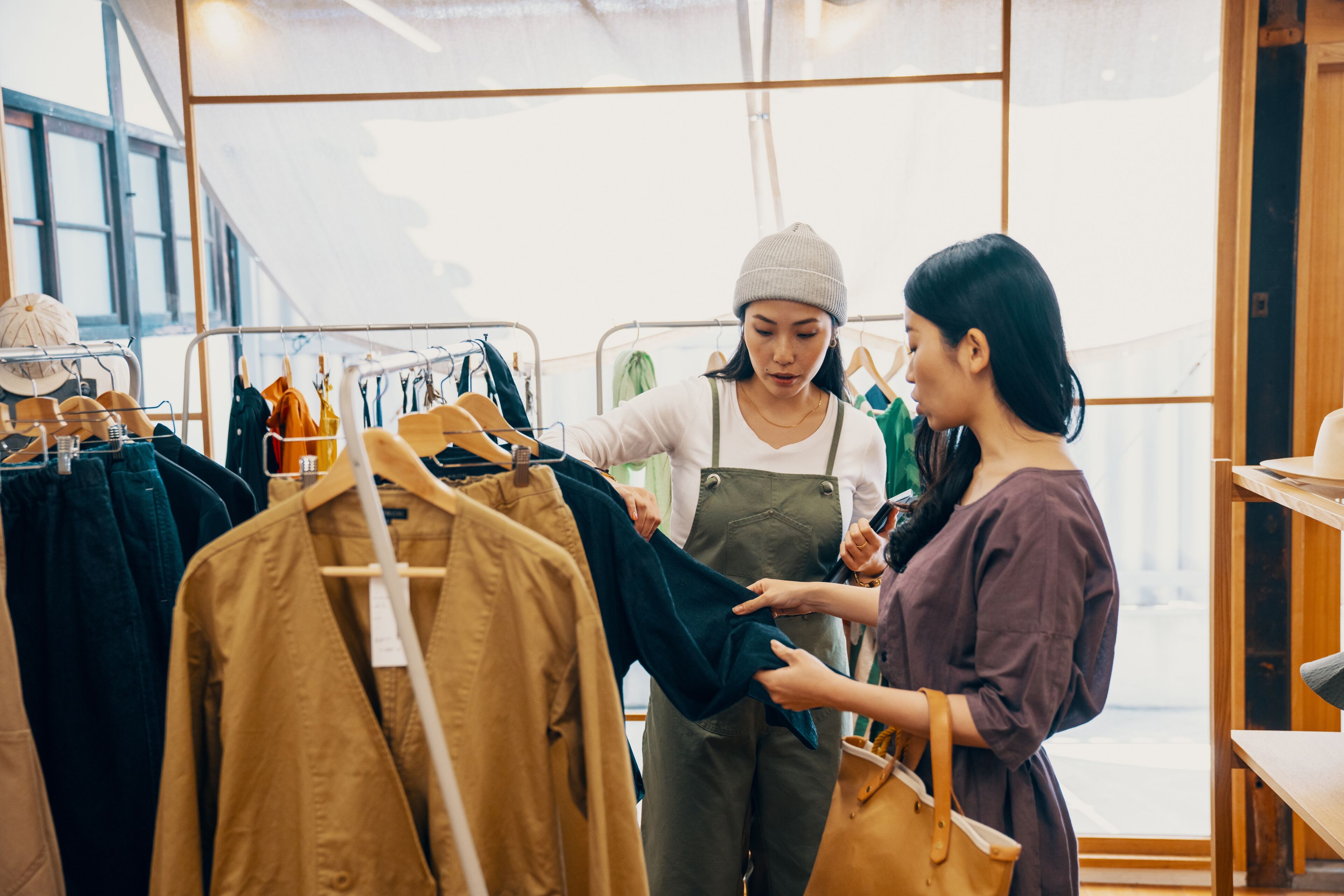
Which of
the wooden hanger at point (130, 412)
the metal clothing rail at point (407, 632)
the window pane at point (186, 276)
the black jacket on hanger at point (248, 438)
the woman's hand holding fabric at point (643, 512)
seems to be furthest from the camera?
the window pane at point (186, 276)

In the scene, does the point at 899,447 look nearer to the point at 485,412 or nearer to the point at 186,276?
the point at 485,412

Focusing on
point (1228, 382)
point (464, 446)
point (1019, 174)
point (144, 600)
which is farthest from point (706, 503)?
point (1228, 382)

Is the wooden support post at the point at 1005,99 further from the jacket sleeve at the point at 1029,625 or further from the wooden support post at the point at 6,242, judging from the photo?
the wooden support post at the point at 6,242

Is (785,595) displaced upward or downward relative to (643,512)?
downward

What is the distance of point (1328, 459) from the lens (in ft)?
4.38

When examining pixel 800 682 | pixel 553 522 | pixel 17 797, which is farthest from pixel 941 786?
pixel 17 797

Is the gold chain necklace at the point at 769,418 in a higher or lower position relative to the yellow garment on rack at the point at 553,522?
higher

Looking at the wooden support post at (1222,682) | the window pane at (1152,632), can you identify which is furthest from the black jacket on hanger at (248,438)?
the window pane at (1152,632)

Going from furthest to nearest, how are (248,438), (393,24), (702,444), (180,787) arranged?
(393,24)
(248,438)
(702,444)
(180,787)

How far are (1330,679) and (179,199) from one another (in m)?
3.49

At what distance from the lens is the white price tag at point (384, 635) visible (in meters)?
1.00

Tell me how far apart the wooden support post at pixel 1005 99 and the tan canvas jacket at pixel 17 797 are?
8.04 ft

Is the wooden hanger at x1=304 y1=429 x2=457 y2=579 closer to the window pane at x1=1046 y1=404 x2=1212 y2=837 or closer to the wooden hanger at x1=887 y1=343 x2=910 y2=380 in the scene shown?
the wooden hanger at x1=887 y1=343 x2=910 y2=380

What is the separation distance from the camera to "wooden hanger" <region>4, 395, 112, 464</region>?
1.38 m
